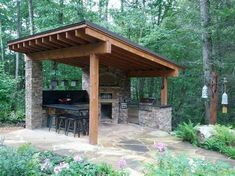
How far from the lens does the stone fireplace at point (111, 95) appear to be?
1032 cm

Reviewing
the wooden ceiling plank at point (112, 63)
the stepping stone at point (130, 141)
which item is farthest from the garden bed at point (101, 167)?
the wooden ceiling plank at point (112, 63)

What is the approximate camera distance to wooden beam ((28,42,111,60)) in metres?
6.33

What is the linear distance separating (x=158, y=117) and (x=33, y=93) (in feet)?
13.9

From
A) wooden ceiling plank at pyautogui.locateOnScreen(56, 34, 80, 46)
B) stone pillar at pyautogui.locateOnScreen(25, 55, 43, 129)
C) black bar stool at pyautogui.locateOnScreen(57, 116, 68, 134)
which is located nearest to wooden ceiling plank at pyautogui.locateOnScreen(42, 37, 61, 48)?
wooden ceiling plank at pyautogui.locateOnScreen(56, 34, 80, 46)

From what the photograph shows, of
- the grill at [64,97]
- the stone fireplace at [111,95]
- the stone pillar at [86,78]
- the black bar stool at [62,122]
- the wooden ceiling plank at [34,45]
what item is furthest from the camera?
the stone pillar at [86,78]

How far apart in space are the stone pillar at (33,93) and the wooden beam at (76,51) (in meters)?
0.36

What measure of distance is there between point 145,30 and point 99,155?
8686 mm

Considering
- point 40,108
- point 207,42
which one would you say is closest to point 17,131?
point 40,108

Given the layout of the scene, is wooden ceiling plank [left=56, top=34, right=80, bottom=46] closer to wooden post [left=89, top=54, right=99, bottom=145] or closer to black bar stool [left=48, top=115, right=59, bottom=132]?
wooden post [left=89, top=54, right=99, bottom=145]

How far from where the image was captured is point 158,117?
934 centimetres

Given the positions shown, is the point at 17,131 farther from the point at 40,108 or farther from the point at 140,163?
the point at 140,163

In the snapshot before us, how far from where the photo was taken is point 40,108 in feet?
29.5

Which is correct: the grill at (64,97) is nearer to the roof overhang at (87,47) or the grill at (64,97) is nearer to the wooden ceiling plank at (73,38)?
the roof overhang at (87,47)

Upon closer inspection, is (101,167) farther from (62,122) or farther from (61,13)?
(61,13)
